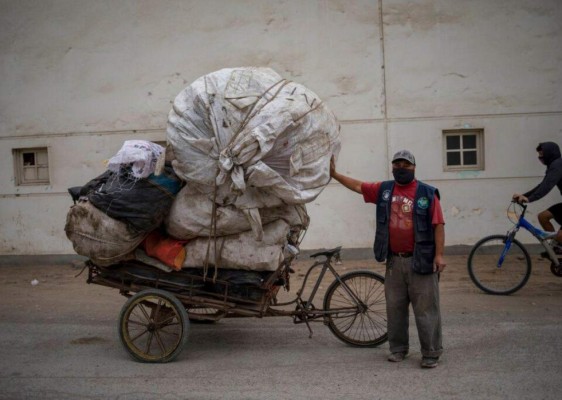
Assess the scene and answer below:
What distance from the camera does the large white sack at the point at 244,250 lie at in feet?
17.9

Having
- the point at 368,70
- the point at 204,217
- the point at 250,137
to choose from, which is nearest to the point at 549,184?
the point at 368,70

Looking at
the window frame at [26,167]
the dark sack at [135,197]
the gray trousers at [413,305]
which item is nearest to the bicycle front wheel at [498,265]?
the gray trousers at [413,305]

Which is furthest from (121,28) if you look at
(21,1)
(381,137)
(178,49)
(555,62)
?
(555,62)

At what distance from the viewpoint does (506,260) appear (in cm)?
820

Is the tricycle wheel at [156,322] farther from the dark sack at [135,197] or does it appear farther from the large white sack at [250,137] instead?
the large white sack at [250,137]

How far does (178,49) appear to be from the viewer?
10.6 metres

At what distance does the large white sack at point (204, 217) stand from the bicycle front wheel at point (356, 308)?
2.85 feet

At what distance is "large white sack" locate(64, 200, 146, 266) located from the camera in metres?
5.33

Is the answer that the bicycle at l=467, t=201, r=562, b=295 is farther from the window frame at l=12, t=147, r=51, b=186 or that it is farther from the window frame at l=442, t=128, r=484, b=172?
the window frame at l=12, t=147, r=51, b=186

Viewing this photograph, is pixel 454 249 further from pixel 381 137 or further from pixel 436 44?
pixel 436 44

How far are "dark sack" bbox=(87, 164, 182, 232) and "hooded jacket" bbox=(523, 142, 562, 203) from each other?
4.71 m

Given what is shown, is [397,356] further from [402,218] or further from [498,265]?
[498,265]

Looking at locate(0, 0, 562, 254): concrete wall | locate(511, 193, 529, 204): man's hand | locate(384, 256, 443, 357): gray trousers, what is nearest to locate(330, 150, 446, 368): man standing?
locate(384, 256, 443, 357): gray trousers

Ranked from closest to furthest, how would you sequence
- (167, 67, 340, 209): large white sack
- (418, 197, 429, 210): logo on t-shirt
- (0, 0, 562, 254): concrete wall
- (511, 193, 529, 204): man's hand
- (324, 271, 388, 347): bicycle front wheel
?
(167, 67, 340, 209): large white sack
(418, 197, 429, 210): logo on t-shirt
(324, 271, 388, 347): bicycle front wheel
(511, 193, 529, 204): man's hand
(0, 0, 562, 254): concrete wall
